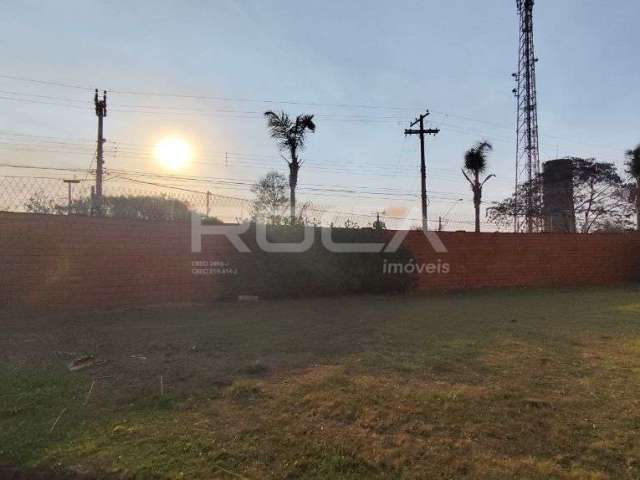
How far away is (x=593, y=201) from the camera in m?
24.1

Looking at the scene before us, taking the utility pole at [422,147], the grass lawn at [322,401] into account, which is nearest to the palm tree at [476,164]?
the utility pole at [422,147]

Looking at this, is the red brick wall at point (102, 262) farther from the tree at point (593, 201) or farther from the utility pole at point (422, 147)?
the tree at point (593, 201)

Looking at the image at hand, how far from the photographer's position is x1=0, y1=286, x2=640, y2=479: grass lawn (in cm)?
237

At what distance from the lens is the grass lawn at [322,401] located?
2373mm

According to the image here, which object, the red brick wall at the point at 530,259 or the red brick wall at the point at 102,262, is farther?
the red brick wall at the point at 530,259

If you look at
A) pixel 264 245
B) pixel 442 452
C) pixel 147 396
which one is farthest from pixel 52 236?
pixel 442 452

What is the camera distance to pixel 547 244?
13109 millimetres

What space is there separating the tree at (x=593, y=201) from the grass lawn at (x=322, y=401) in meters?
19.9

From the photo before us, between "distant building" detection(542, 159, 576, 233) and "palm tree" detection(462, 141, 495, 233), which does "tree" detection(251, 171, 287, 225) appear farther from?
"distant building" detection(542, 159, 576, 233)

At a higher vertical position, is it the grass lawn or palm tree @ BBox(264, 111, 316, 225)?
palm tree @ BBox(264, 111, 316, 225)

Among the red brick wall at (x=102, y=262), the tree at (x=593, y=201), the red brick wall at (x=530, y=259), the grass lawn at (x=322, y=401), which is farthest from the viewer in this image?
the tree at (x=593, y=201)

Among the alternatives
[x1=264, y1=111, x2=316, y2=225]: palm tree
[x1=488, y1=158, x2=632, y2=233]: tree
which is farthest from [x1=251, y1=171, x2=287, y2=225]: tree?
[x1=488, y1=158, x2=632, y2=233]: tree

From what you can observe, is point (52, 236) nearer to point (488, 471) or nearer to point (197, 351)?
point (197, 351)

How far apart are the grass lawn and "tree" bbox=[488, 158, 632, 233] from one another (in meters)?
19.9
